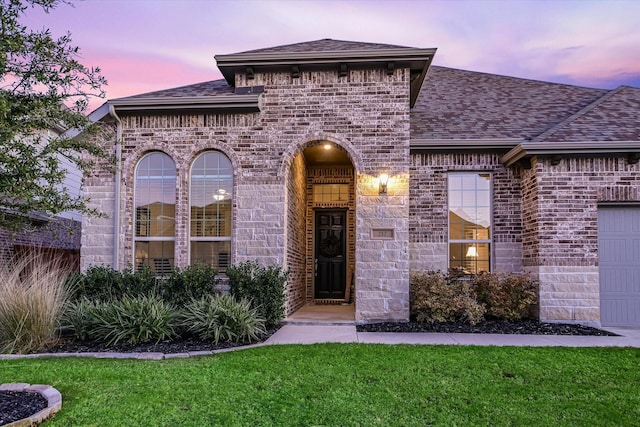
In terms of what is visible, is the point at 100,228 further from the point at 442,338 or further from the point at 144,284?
the point at 442,338

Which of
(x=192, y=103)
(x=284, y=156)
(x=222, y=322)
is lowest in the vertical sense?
(x=222, y=322)

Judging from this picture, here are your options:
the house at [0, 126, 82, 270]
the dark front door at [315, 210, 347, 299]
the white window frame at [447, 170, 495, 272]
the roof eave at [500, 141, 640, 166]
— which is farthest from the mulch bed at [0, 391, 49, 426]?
the dark front door at [315, 210, 347, 299]

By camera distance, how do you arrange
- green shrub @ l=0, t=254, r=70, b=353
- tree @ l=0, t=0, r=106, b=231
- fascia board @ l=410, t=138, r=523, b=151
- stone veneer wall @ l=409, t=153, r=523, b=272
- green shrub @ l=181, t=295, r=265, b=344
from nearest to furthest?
1. tree @ l=0, t=0, r=106, b=231
2. green shrub @ l=0, t=254, r=70, b=353
3. green shrub @ l=181, t=295, r=265, b=344
4. fascia board @ l=410, t=138, r=523, b=151
5. stone veneer wall @ l=409, t=153, r=523, b=272

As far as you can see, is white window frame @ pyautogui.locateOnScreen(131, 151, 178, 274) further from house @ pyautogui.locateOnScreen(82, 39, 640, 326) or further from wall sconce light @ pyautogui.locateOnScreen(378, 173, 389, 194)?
wall sconce light @ pyautogui.locateOnScreen(378, 173, 389, 194)

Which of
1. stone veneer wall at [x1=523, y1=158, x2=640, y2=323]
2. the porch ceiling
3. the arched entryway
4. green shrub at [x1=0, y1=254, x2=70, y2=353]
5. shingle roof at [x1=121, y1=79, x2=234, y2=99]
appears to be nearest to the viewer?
green shrub at [x1=0, y1=254, x2=70, y2=353]

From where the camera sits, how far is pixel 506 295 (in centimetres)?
821

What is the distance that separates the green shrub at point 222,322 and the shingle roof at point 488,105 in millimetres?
4991

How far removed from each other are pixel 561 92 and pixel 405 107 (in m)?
5.58

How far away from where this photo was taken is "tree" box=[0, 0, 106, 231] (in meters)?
3.50

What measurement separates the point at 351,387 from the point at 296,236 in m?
5.90

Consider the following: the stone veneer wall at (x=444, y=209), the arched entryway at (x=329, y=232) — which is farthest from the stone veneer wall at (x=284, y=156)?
the arched entryway at (x=329, y=232)

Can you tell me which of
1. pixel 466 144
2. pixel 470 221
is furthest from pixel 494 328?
pixel 466 144

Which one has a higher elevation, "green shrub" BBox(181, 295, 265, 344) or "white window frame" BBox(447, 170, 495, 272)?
"white window frame" BBox(447, 170, 495, 272)

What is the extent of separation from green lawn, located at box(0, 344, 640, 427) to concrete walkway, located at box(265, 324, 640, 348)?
0.56m
